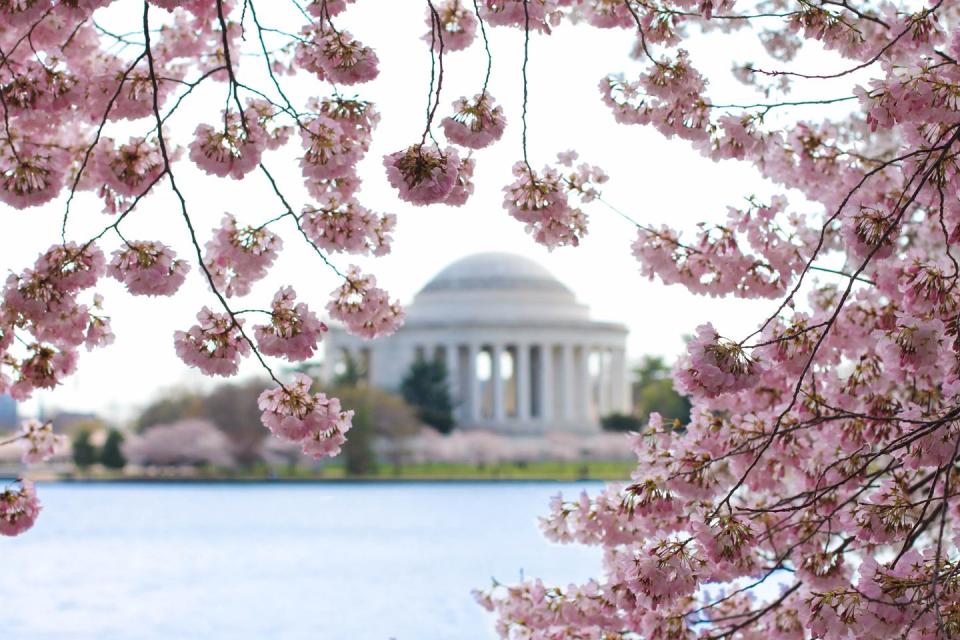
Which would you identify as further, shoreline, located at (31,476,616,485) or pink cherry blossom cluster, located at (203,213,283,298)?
shoreline, located at (31,476,616,485)

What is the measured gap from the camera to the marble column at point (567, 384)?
8600cm

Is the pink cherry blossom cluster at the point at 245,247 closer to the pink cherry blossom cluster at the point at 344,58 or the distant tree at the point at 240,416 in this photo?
the pink cherry blossom cluster at the point at 344,58

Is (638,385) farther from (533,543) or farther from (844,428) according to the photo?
(844,428)

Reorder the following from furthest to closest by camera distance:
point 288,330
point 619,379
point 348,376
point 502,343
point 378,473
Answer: point 619,379 < point 502,343 < point 348,376 < point 378,473 < point 288,330

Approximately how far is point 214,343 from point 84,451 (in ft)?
196

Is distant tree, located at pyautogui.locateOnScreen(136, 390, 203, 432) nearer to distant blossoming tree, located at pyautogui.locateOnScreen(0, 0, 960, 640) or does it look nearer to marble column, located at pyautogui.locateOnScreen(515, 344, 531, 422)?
marble column, located at pyautogui.locateOnScreen(515, 344, 531, 422)

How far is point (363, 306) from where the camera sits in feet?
17.4

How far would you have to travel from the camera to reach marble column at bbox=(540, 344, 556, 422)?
8500cm

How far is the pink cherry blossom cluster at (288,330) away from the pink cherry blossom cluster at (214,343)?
75 millimetres

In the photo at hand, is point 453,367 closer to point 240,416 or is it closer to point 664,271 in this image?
point 240,416

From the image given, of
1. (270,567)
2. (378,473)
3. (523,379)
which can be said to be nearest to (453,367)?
(523,379)

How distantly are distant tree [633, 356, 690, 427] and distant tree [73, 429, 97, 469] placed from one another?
25.5m

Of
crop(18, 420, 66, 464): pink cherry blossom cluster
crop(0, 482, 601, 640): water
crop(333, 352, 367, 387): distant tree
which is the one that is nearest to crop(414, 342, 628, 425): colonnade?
crop(333, 352, 367, 387): distant tree

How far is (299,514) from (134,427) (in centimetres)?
2710
